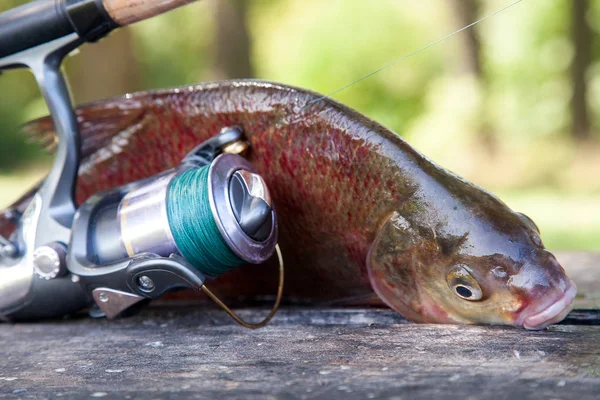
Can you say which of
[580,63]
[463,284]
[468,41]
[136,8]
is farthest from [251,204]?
[580,63]

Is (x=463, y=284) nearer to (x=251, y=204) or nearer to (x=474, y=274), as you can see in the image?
(x=474, y=274)

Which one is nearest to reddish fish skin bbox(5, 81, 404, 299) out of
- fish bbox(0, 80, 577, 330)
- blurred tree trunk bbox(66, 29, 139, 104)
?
fish bbox(0, 80, 577, 330)

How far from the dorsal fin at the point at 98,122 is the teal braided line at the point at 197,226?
0.50 metres

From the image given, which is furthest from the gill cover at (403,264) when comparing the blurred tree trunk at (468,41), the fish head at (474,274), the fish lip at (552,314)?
the blurred tree trunk at (468,41)

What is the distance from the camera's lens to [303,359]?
1.46 metres

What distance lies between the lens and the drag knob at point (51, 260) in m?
1.85

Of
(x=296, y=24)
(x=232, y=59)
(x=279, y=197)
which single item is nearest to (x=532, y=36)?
(x=296, y=24)

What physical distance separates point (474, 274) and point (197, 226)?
0.63 meters

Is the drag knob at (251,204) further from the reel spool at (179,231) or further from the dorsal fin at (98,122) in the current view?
the dorsal fin at (98,122)

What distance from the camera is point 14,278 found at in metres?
1.94

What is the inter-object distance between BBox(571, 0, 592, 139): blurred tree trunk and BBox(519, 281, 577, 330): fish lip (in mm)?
9626

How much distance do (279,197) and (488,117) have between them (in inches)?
346

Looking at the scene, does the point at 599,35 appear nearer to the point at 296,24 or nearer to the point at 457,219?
the point at 296,24

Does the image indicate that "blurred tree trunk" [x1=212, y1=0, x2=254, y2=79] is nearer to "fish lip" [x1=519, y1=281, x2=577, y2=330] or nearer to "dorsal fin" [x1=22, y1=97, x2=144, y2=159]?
"dorsal fin" [x1=22, y1=97, x2=144, y2=159]
